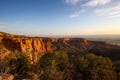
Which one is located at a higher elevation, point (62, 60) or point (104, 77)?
point (62, 60)

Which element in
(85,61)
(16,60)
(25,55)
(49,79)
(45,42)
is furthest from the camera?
(45,42)

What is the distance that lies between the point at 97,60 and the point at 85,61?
7.84 ft

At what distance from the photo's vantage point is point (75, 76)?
28.3 meters

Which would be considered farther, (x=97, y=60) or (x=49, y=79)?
(x=97, y=60)

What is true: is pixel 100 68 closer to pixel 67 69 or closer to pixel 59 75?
pixel 67 69

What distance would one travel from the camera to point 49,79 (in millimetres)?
22141

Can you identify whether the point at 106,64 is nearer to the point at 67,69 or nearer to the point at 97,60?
the point at 97,60

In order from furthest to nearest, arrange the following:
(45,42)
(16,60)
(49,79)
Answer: (45,42) → (16,60) → (49,79)

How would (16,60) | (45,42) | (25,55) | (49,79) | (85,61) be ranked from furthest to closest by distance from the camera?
(45,42) < (85,61) < (25,55) < (16,60) < (49,79)

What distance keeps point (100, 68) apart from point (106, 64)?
8.90ft

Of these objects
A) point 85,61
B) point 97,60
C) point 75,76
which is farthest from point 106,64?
point 75,76

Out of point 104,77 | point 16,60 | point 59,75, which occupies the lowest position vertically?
point 104,77

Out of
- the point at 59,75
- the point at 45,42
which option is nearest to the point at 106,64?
the point at 59,75

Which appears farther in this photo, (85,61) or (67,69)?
(85,61)
